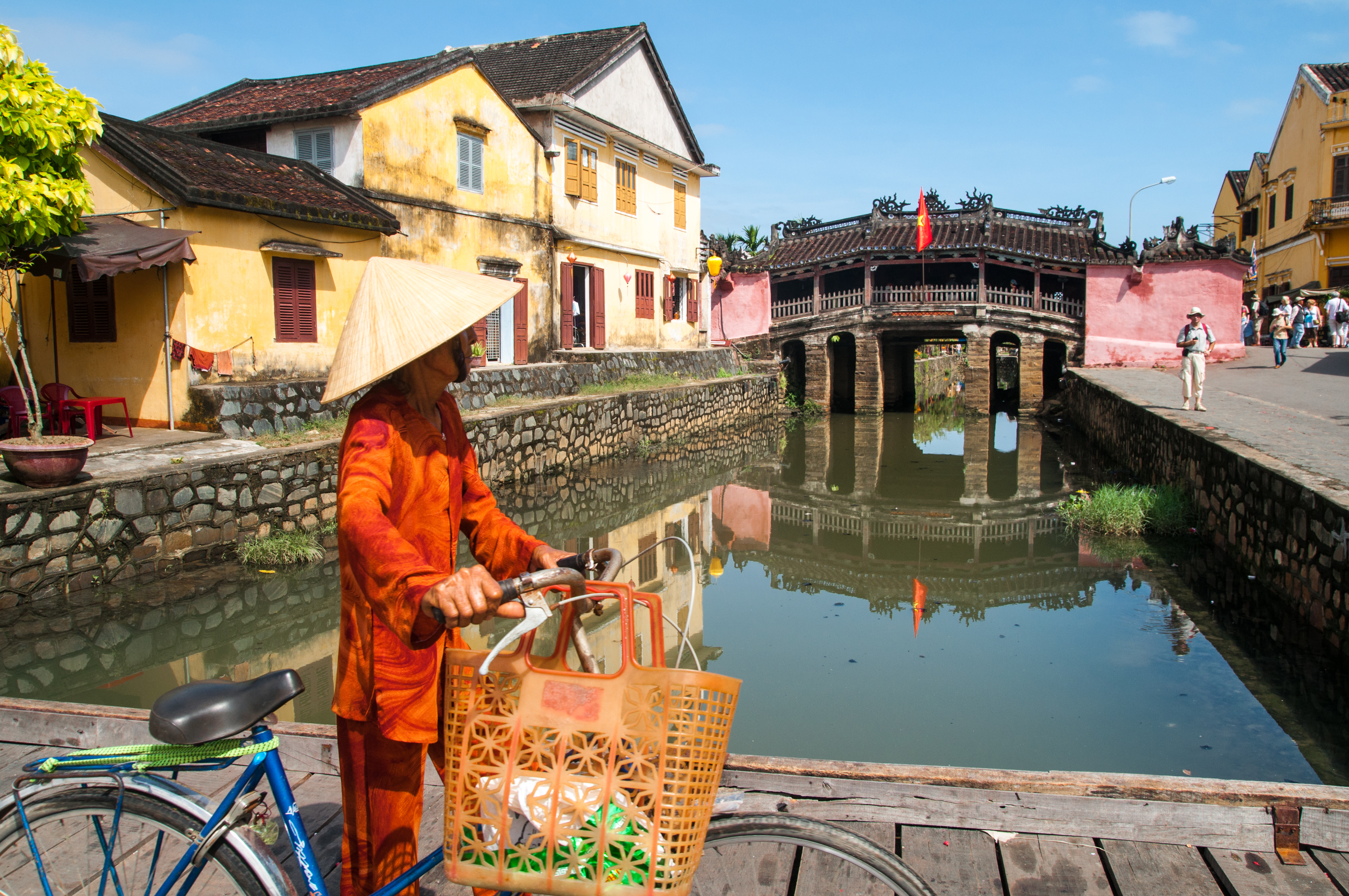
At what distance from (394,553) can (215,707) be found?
1.45ft

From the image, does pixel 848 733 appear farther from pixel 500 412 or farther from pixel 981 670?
pixel 500 412

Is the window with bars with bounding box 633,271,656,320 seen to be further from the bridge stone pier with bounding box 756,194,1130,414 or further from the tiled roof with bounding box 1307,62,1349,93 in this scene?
the tiled roof with bounding box 1307,62,1349,93

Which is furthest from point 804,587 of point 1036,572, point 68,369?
point 68,369

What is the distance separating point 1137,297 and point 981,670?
2015 centimetres

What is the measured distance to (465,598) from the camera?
1.69 metres

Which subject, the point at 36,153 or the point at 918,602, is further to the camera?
the point at 918,602

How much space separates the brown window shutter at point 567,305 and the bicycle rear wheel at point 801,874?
1579 cm

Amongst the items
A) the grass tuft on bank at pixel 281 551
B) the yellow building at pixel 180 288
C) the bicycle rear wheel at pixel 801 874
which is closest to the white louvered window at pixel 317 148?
the yellow building at pixel 180 288

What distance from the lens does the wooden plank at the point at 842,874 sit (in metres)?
1.83

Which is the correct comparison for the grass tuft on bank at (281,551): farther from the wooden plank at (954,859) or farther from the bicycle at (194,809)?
the wooden plank at (954,859)

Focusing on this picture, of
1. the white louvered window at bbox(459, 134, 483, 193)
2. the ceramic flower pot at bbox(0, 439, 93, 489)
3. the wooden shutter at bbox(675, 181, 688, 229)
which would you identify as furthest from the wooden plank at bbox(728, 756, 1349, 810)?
the wooden shutter at bbox(675, 181, 688, 229)

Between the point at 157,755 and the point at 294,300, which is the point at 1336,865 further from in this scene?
the point at 294,300

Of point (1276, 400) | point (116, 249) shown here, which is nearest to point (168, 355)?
point (116, 249)

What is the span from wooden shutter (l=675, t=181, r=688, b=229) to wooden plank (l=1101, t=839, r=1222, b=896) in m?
20.8
